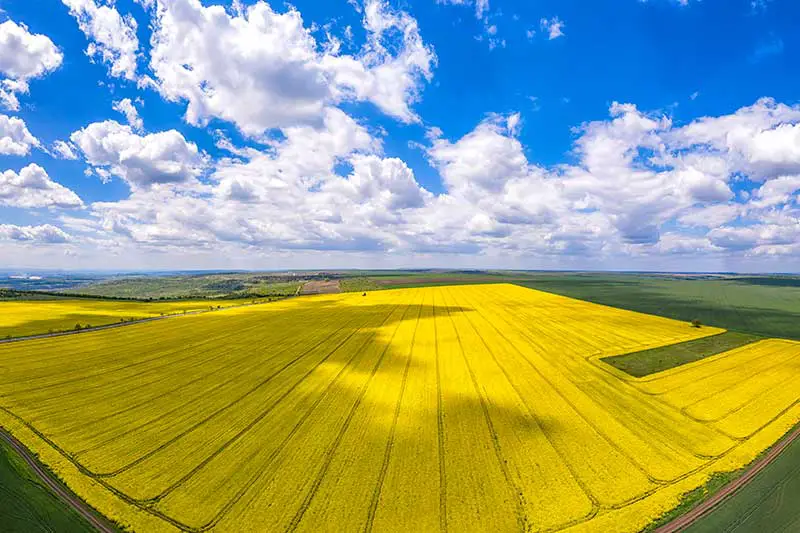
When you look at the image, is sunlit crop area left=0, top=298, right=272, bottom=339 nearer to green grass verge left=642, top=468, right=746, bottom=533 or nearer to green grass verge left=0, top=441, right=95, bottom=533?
green grass verge left=0, top=441, right=95, bottom=533

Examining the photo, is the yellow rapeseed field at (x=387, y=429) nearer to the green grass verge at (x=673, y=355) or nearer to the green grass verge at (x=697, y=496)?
the green grass verge at (x=697, y=496)

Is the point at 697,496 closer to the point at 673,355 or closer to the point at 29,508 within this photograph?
the point at 673,355

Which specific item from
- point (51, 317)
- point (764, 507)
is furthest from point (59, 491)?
point (51, 317)

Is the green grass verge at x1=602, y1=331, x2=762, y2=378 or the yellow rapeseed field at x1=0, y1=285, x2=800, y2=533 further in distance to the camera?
the green grass verge at x1=602, y1=331, x2=762, y2=378

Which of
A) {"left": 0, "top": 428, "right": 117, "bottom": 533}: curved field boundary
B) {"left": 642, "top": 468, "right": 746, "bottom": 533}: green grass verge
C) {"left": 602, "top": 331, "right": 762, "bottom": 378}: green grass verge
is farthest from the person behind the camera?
{"left": 602, "top": 331, "right": 762, "bottom": 378}: green grass verge

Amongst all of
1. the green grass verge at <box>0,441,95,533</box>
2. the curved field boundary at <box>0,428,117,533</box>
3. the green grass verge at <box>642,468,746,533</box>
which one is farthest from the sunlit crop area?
the green grass verge at <box>642,468,746,533</box>

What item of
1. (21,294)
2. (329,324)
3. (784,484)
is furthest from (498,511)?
(21,294)
